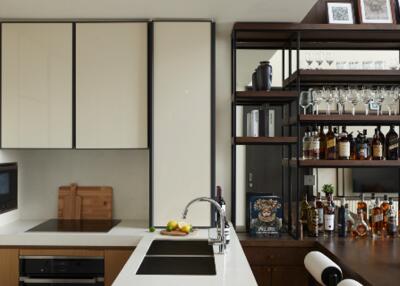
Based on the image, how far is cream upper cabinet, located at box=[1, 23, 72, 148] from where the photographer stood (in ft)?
12.0

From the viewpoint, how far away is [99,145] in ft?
12.0

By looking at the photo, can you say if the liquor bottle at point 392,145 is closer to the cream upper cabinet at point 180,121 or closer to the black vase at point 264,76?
the black vase at point 264,76

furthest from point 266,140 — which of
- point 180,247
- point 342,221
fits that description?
point 180,247

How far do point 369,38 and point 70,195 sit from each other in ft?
8.74

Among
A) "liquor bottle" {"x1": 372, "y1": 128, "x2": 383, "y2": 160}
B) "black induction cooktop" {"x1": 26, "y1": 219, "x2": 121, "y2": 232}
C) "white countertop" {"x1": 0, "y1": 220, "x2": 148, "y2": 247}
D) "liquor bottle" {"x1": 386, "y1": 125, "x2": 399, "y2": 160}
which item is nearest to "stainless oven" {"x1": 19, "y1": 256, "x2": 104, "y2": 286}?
"white countertop" {"x1": 0, "y1": 220, "x2": 148, "y2": 247}

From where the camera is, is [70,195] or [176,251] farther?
[70,195]

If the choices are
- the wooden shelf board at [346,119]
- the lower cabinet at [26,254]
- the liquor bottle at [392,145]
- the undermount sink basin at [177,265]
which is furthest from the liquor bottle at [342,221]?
the lower cabinet at [26,254]

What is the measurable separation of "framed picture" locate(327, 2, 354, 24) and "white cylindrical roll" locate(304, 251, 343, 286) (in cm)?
216

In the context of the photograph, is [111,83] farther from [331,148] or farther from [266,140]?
[331,148]

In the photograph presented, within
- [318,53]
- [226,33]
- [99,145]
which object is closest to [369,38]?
[318,53]

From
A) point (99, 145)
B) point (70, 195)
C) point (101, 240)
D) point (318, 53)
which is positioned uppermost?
point (318, 53)

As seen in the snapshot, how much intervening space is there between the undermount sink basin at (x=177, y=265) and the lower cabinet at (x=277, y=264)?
0.82 m

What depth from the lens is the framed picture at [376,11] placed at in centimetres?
366

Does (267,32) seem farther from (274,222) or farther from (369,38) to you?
(274,222)
